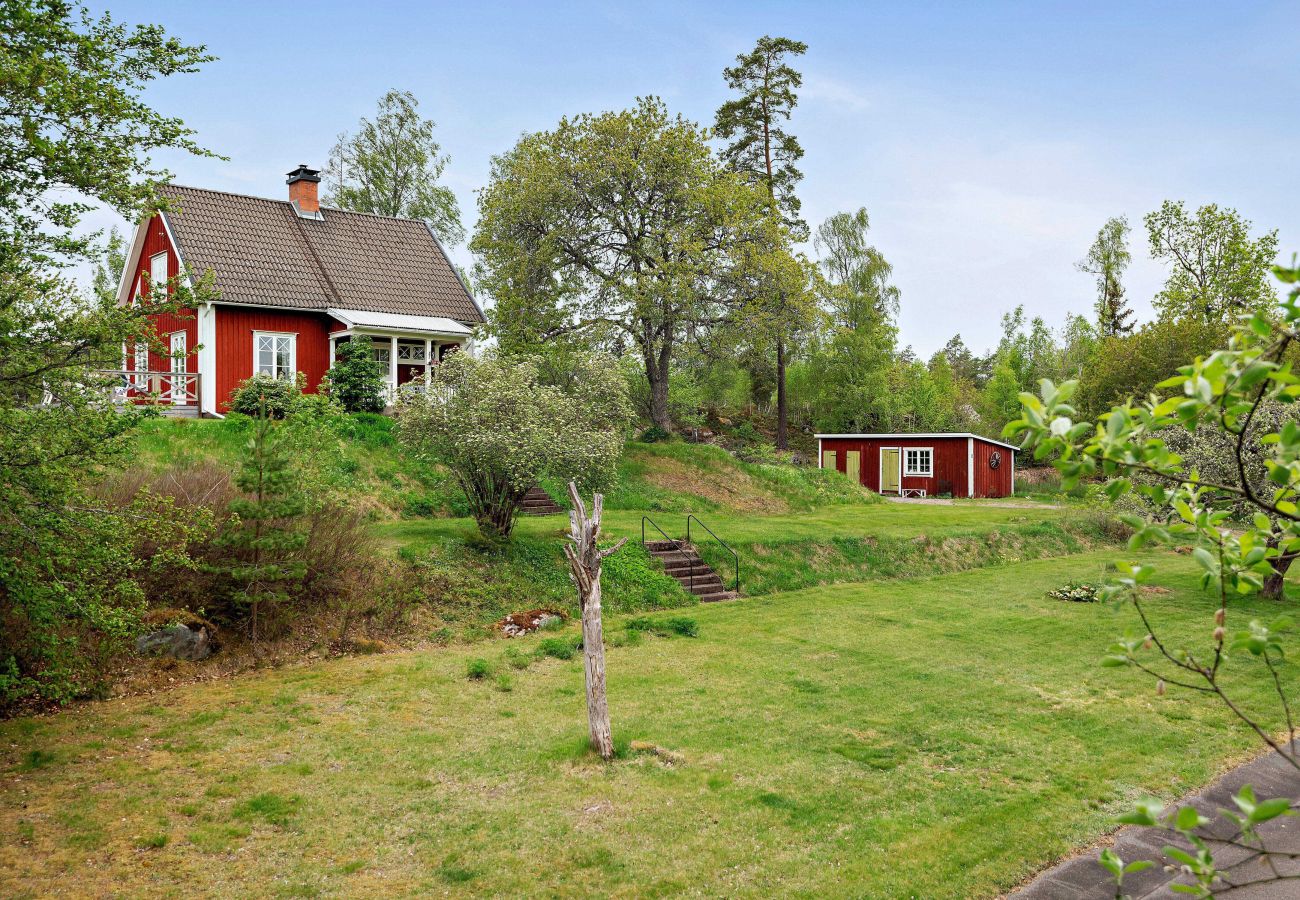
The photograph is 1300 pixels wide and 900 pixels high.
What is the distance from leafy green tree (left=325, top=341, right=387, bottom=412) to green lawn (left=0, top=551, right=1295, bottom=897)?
13860 mm

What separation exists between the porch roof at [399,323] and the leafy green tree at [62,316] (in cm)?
1834

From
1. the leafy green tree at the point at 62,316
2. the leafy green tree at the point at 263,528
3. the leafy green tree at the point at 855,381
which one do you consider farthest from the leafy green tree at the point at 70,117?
the leafy green tree at the point at 855,381

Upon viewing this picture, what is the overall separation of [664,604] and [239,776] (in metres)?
9.76

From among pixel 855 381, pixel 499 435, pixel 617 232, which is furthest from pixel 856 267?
pixel 499 435

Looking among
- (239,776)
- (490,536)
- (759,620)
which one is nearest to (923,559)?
(759,620)

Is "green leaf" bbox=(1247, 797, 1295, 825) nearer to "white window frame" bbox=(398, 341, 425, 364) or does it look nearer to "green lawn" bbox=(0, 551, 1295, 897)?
"green lawn" bbox=(0, 551, 1295, 897)

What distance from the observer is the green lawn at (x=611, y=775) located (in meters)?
7.22

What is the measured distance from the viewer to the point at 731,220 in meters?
30.7

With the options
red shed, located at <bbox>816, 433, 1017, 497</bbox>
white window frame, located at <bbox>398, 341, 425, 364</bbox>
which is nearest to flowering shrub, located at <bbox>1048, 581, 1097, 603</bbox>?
red shed, located at <bbox>816, 433, 1017, 497</bbox>

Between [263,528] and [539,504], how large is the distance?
1113 cm

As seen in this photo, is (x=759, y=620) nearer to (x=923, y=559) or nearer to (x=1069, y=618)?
(x=1069, y=618)

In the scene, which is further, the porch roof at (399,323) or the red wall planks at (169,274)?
the porch roof at (399,323)

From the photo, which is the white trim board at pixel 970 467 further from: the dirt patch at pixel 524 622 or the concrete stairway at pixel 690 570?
the dirt patch at pixel 524 622

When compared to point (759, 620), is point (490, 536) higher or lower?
higher
